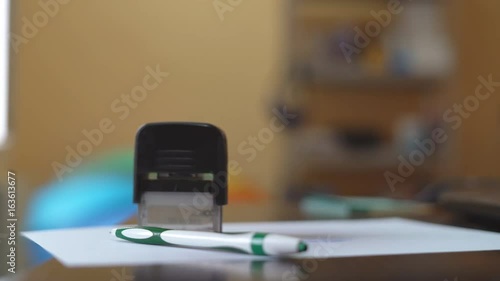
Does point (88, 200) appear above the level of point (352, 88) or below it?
below

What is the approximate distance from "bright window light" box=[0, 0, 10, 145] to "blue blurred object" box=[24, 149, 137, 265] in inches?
43.7

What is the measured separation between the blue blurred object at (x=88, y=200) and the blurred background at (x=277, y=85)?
3.46 feet

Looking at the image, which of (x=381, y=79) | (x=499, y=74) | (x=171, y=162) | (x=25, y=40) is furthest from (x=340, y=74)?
(x=171, y=162)

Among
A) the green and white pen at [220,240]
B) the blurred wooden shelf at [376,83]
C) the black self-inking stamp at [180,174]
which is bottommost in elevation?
the green and white pen at [220,240]

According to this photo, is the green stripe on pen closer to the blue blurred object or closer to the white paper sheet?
the white paper sheet

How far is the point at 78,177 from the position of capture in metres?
Answer: 1.18

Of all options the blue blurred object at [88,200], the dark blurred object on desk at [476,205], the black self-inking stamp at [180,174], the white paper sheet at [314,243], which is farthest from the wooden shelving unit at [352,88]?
the black self-inking stamp at [180,174]

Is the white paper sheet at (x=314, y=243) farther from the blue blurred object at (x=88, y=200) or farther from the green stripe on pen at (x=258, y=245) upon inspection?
the blue blurred object at (x=88, y=200)

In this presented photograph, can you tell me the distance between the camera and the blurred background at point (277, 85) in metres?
2.21

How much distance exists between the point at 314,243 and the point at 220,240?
0.12m

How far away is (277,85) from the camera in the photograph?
7.60 ft

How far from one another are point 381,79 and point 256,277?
1.98m

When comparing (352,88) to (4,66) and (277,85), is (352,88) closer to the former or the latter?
(277,85)

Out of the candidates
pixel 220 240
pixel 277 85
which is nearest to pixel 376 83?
pixel 277 85
